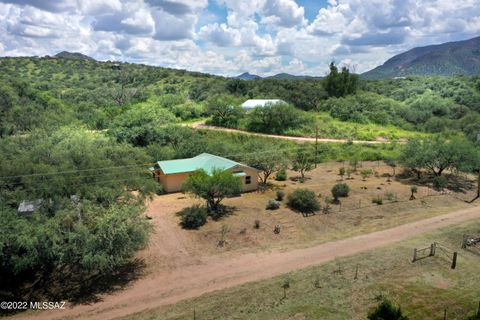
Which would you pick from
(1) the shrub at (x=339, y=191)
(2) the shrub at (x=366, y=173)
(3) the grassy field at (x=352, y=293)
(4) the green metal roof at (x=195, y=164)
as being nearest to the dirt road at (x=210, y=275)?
(3) the grassy field at (x=352, y=293)

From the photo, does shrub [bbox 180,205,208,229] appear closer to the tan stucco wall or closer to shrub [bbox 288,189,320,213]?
shrub [bbox 288,189,320,213]

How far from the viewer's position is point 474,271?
1972 centimetres

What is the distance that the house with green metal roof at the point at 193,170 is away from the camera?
33469 millimetres

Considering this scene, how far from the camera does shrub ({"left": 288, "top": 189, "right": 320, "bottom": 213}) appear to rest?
2875 centimetres

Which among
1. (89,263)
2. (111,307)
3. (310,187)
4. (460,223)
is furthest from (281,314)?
(310,187)

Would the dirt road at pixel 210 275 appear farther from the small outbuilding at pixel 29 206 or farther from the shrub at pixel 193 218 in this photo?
the small outbuilding at pixel 29 206

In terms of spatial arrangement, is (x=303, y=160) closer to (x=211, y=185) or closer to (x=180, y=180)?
(x=180, y=180)

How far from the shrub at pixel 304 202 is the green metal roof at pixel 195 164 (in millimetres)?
6887

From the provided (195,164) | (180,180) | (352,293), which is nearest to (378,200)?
(352,293)

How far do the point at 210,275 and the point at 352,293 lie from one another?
23.6 feet

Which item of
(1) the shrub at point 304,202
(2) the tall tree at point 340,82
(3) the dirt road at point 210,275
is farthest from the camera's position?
(2) the tall tree at point 340,82

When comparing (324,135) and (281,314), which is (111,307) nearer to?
(281,314)

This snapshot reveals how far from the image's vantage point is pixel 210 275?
19438mm

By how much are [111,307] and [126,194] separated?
272 inches
